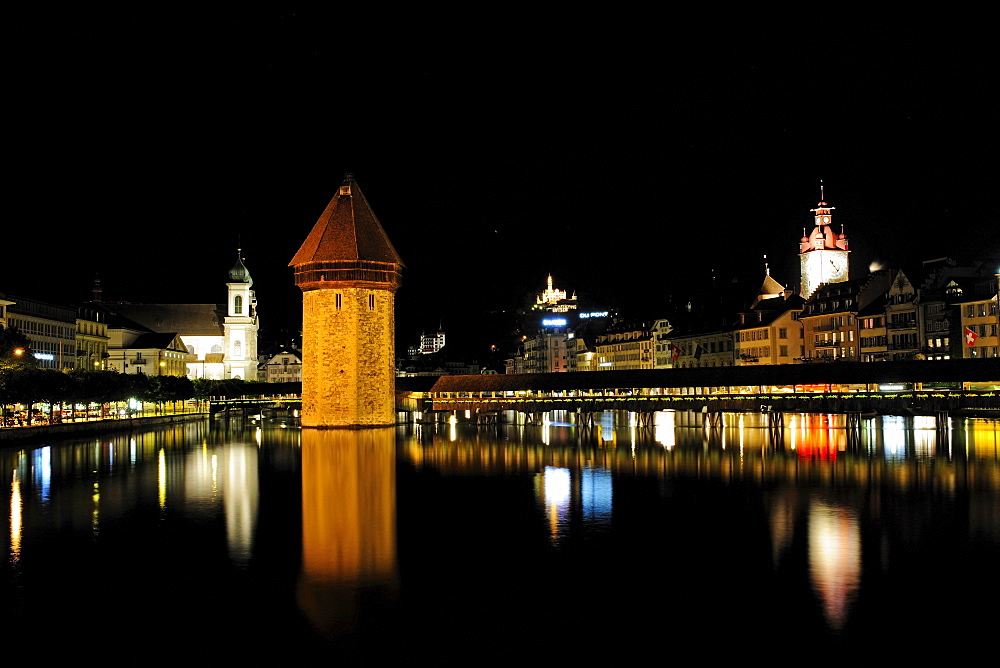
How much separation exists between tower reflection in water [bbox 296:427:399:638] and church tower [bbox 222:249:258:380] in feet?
181

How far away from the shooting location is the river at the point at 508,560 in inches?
400

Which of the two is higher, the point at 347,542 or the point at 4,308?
the point at 4,308

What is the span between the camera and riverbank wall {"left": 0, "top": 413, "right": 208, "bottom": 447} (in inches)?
A: 1384

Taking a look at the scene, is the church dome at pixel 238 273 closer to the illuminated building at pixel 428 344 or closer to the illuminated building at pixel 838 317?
the illuminated building at pixel 838 317

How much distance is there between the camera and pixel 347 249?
4572 cm

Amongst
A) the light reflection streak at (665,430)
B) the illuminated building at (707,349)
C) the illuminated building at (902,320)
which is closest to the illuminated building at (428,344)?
the illuminated building at (707,349)

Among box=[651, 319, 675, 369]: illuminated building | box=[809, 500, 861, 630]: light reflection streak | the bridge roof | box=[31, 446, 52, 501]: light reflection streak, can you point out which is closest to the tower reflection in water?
box=[809, 500, 861, 630]: light reflection streak

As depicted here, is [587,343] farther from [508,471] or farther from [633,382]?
[508,471]

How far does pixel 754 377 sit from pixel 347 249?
58.3 feet

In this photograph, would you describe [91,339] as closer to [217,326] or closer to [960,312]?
[217,326]

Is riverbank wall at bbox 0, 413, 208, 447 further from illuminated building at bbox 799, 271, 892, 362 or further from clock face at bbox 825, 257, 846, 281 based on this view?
clock face at bbox 825, 257, 846, 281

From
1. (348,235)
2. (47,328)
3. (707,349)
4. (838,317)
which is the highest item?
(348,235)

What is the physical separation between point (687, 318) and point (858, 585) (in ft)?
221

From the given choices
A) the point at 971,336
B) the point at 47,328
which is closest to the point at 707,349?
the point at 971,336
